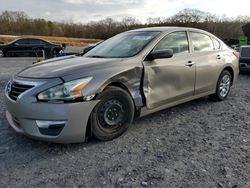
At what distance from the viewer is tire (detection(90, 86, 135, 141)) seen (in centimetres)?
381

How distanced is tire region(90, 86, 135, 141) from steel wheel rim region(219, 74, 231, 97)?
8.87ft

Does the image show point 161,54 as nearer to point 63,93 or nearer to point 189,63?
point 189,63

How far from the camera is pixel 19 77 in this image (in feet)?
12.9

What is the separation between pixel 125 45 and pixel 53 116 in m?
1.90

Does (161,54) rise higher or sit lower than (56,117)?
higher

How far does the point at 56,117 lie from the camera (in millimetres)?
3502

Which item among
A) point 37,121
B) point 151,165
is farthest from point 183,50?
point 37,121

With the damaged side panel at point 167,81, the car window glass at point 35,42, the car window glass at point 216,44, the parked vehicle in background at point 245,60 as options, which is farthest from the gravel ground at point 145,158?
the car window glass at point 35,42

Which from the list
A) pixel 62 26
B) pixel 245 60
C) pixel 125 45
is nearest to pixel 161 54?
pixel 125 45

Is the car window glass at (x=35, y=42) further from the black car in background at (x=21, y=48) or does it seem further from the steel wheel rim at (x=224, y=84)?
the steel wheel rim at (x=224, y=84)

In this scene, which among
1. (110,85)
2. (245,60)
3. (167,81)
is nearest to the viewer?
(110,85)

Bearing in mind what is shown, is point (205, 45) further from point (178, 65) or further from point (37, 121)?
point (37, 121)

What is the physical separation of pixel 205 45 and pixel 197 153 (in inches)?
105

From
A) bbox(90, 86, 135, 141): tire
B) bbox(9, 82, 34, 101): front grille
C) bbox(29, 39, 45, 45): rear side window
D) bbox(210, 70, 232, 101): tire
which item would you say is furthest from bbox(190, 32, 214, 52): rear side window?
bbox(29, 39, 45, 45): rear side window
